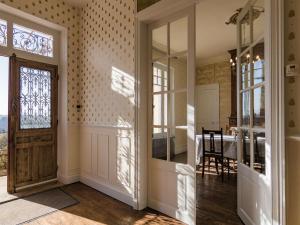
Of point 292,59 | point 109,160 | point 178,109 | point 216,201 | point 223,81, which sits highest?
point 223,81

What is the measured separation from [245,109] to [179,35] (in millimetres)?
1198

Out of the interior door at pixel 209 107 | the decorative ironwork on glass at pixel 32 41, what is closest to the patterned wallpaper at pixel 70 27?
the decorative ironwork on glass at pixel 32 41

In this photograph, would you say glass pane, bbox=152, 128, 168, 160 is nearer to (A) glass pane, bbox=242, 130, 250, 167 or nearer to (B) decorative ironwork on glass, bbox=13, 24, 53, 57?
(A) glass pane, bbox=242, 130, 250, 167

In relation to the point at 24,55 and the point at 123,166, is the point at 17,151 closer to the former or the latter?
the point at 24,55

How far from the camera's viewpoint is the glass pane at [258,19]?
1.95 meters

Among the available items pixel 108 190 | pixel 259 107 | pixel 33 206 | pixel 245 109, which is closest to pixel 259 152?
pixel 259 107

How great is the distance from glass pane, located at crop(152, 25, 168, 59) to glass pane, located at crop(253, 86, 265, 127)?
1209 millimetres

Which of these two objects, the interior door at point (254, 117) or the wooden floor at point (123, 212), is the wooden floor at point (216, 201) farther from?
the interior door at point (254, 117)

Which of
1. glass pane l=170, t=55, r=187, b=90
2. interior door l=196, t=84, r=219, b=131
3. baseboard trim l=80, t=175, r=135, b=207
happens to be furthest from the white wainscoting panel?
interior door l=196, t=84, r=219, b=131

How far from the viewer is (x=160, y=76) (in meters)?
2.72

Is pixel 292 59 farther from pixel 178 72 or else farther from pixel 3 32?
pixel 3 32

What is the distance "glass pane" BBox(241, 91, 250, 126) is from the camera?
2332 mm

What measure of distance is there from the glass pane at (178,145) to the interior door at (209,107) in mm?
4926

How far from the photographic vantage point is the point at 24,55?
3512mm
